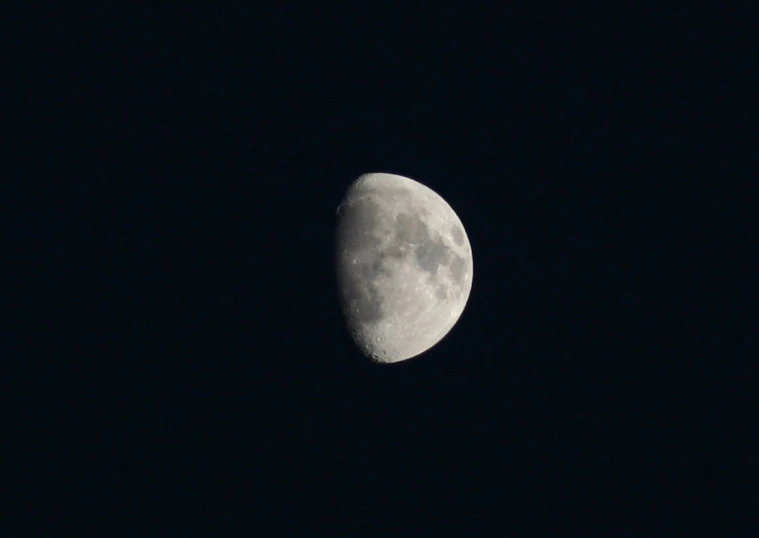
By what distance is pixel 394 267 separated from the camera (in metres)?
4.60

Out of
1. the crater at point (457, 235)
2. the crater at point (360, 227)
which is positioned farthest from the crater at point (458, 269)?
the crater at point (360, 227)

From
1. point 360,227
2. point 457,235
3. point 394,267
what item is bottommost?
point 394,267

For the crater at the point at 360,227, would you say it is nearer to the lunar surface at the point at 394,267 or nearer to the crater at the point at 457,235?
the lunar surface at the point at 394,267

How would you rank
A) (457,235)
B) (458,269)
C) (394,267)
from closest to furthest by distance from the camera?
1. (394,267)
2. (458,269)
3. (457,235)

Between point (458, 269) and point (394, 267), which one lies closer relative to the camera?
point (394, 267)

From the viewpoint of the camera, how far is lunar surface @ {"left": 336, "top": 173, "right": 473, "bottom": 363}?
4.62 metres

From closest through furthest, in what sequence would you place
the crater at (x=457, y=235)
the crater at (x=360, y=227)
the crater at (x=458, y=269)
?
the crater at (x=360, y=227), the crater at (x=458, y=269), the crater at (x=457, y=235)

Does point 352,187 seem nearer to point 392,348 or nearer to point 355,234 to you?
point 355,234

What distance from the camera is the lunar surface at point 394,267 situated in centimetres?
462

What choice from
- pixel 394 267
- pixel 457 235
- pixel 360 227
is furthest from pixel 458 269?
pixel 360 227

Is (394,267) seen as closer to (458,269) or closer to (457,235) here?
(458,269)

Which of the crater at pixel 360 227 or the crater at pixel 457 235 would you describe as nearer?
the crater at pixel 360 227

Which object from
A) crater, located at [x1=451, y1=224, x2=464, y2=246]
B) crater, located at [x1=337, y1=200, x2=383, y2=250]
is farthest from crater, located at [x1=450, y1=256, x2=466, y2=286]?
crater, located at [x1=337, y1=200, x2=383, y2=250]

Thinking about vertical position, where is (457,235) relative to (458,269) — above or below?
above
